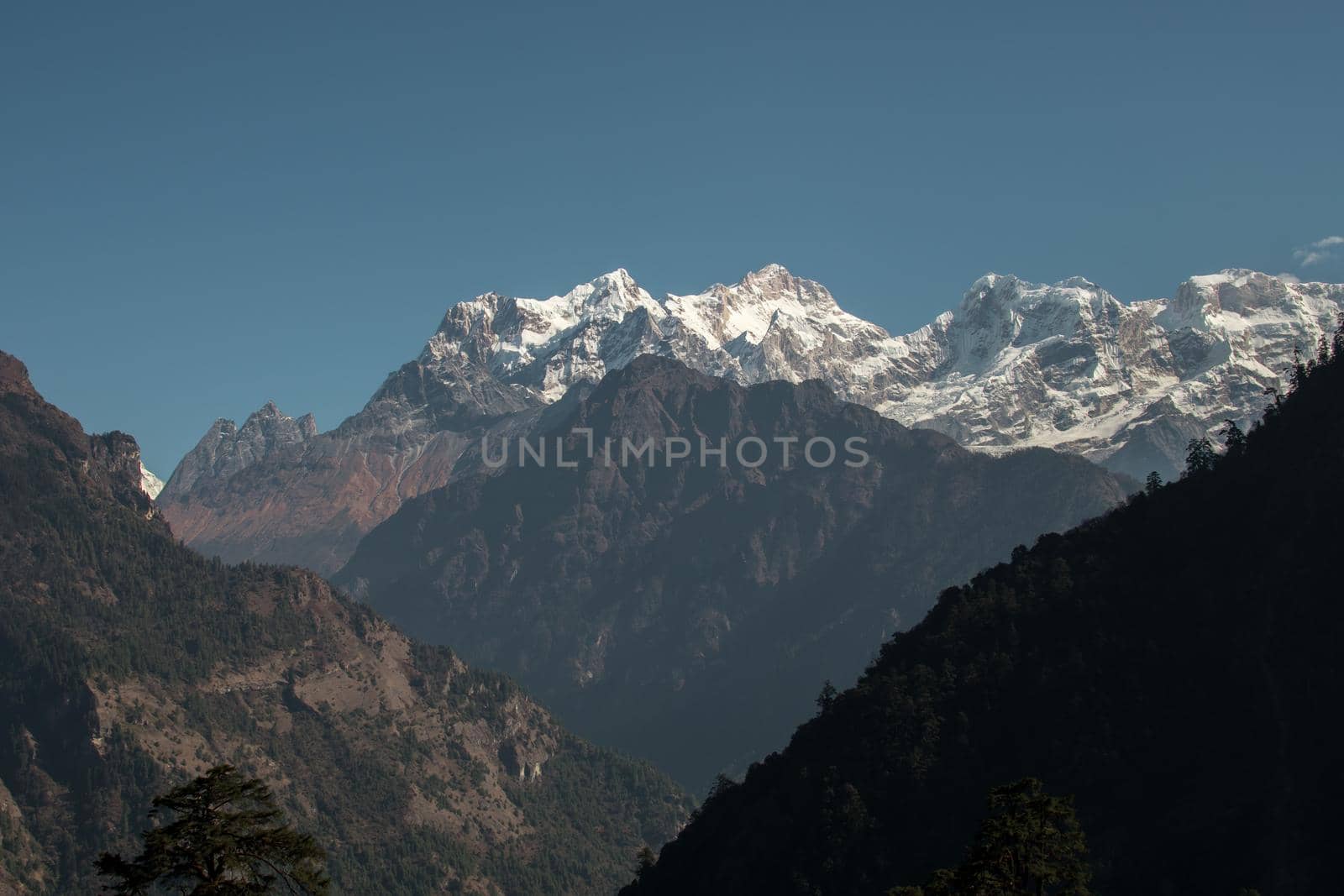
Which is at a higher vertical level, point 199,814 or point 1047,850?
point 199,814

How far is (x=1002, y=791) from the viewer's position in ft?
400

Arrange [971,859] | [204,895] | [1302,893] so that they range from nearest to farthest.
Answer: [204,895] → [971,859] → [1302,893]

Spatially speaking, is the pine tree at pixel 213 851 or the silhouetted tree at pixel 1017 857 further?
the silhouetted tree at pixel 1017 857

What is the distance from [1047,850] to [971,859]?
5.78 meters

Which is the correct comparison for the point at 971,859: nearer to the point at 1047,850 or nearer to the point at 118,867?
the point at 1047,850

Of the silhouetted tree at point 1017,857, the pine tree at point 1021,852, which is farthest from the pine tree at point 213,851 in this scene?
the pine tree at point 1021,852

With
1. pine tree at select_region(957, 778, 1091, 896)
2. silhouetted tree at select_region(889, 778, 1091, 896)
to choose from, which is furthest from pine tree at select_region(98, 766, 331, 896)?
pine tree at select_region(957, 778, 1091, 896)

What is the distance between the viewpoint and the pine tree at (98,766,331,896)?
10225 centimetres

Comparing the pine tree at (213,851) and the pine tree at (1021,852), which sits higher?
the pine tree at (213,851)

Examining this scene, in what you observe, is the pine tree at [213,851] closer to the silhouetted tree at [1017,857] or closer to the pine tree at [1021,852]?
the silhouetted tree at [1017,857]

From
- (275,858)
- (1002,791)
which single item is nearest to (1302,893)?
(1002,791)

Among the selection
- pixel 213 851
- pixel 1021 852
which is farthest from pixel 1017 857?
pixel 213 851

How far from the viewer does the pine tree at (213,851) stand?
335ft

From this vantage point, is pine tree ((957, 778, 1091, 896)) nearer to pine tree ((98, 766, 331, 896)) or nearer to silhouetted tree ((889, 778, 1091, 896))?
silhouetted tree ((889, 778, 1091, 896))
